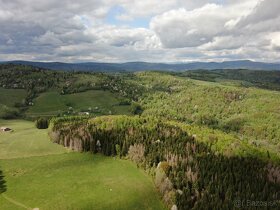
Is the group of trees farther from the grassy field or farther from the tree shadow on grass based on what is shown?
the tree shadow on grass

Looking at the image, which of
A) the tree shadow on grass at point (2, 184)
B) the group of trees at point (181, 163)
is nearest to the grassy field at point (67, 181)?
the tree shadow on grass at point (2, 184)

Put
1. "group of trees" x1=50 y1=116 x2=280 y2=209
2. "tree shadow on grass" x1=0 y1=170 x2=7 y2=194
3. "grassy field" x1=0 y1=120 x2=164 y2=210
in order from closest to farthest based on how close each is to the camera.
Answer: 1. "grassy field" x1=0 y1=120 x2=164 y2=210
2. "tree shadow on grass" x1=0 y1=170 x2=7 y2=194
3. "group of trees" x1=50 y1=116 x2=280 y2=209

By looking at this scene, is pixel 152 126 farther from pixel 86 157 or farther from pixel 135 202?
pixel 135 202

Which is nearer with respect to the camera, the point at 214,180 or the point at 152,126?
the point at 214,180

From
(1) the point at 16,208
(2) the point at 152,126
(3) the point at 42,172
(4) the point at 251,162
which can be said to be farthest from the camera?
(2) the point at 152,126

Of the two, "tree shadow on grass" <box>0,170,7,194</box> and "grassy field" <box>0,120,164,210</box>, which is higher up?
"tree shadow on grass" <box>0,170,7,194</box>

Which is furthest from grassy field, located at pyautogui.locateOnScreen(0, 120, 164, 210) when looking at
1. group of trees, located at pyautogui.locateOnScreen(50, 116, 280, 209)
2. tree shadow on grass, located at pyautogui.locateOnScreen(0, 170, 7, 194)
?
group of trees, located at pyautogui.locateOnScreen(50, 116, 280, 209)


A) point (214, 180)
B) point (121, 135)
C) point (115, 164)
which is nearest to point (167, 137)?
point (121, 135)

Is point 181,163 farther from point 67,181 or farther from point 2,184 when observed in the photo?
point 2,184
